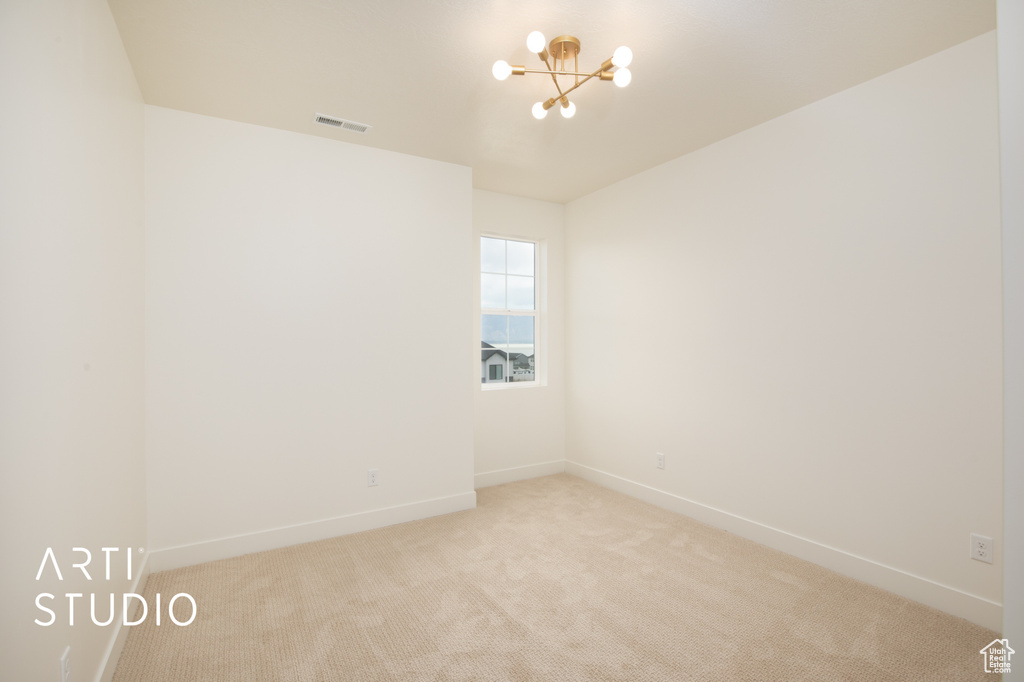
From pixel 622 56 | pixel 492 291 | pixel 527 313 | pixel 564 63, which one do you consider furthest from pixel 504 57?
pixel 527 313

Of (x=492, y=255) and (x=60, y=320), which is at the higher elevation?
(x=492, y=255)

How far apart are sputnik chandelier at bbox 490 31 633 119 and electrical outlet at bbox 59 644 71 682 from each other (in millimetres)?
2538

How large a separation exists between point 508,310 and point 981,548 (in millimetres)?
3536

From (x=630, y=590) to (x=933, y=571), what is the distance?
148cm

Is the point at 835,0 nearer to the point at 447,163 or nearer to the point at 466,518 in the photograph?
the point at 447,163

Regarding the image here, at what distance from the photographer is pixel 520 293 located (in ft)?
15.7

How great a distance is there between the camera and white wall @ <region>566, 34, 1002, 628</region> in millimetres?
2236

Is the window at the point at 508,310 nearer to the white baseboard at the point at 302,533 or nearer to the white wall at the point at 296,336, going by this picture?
the white wall at the point at 296,336

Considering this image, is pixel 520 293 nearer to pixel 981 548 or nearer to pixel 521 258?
pixel 521 258

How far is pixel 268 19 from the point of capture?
2.06 metres

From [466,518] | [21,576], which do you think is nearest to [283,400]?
[466,518]

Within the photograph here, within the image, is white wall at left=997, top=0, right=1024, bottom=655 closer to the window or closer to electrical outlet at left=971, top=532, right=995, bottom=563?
electrical outlet at left=971, top=532, right=995, bottom=563

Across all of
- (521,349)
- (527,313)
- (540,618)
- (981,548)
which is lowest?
(540,618)

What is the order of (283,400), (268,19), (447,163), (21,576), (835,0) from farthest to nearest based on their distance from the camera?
(447,163), (283,400), (268,19), (835,0), (21,576)
